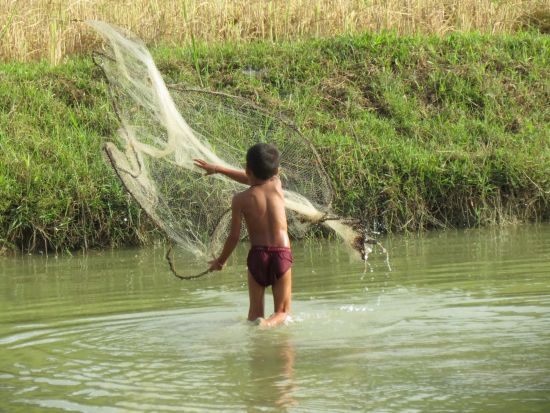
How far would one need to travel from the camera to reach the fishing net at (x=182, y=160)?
745cm

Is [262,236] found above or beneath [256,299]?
above

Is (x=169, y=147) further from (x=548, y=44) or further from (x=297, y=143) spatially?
(x=548, y=44)

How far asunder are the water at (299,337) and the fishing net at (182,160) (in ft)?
1.74

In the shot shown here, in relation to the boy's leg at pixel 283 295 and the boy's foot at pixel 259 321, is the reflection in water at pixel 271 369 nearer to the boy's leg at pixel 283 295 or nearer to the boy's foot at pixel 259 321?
the boy's foot at pixel 259 321

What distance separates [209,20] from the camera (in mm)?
16344

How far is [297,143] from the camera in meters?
8.43

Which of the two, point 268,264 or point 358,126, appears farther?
point 358,126

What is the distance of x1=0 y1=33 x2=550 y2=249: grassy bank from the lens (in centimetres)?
1177

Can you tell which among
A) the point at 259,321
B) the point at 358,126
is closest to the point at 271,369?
the point at 259,321

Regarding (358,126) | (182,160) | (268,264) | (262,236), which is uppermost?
(358,126)

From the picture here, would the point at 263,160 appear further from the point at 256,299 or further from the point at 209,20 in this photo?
the point at 209,20

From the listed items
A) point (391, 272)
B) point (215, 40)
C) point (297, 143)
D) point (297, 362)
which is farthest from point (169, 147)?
point (215, 40)

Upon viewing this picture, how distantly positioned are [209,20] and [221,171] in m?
9.62

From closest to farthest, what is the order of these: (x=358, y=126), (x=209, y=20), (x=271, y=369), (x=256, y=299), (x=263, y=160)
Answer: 1. (x=271, y=369)
2. (x=263, y=160)
3. (x=256, y=299)
4. (x=358, y=126)
5. (x=209, y=20)
